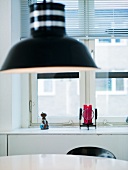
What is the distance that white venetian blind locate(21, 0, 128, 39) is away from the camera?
11.1 ft

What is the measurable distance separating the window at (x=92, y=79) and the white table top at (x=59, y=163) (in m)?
1.07

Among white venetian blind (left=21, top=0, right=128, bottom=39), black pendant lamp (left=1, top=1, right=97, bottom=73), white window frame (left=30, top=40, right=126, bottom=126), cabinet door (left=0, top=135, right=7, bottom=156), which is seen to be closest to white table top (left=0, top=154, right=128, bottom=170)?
cabinet door (left=0, top=135, right=7, bottom=156)

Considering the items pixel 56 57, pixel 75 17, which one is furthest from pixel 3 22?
pixel 56 57

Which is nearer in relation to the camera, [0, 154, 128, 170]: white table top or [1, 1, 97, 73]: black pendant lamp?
[1, 1, 97, 73]: black pendant lamp

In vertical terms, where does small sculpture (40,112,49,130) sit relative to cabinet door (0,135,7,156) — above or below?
above

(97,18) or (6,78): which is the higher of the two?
(97,18)

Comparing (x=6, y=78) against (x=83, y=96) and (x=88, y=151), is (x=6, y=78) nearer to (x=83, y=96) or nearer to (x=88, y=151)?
(x=83, y=96)

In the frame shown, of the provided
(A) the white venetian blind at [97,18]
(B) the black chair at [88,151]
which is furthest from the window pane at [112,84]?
(B) the black chair at [88,151]

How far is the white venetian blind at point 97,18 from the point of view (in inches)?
133

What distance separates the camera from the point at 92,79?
346 centimetres

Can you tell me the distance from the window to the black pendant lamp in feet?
6.25

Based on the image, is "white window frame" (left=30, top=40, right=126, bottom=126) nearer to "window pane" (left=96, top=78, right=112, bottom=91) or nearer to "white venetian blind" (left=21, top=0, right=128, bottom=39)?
"window pane" (left=96, top=78, right=112, bottom=91)

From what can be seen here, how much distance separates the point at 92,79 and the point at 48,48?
2075 millimetres

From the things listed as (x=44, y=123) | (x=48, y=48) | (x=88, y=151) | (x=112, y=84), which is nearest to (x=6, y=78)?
(x=44, y=123)
